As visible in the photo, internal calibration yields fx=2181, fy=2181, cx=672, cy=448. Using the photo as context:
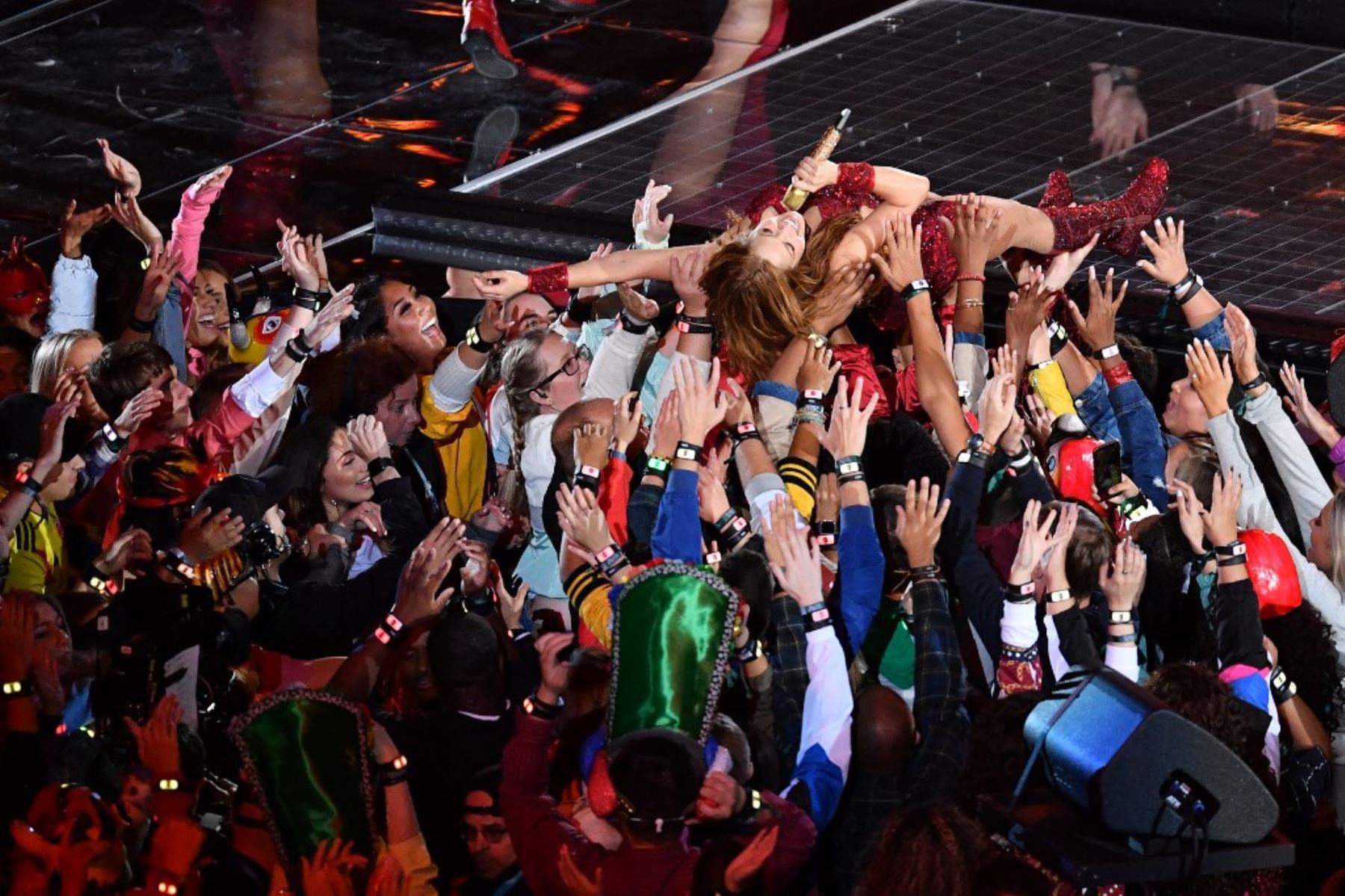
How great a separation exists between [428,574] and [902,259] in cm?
157

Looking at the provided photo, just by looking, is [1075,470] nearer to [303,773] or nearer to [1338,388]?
[1338,388]

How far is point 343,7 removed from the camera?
10078mm

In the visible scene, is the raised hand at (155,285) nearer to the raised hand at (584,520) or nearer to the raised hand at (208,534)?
the raised hand at (208,534)

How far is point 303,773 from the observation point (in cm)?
414

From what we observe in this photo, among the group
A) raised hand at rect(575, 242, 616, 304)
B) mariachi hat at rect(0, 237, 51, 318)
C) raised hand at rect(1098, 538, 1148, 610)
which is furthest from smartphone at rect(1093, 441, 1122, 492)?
mariachi hat at rect(0, 237, 51, 318)

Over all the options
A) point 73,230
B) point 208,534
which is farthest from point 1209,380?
point 73,230

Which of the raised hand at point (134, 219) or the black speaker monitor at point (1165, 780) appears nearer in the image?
the black speaker monitor at point (1165, 780)

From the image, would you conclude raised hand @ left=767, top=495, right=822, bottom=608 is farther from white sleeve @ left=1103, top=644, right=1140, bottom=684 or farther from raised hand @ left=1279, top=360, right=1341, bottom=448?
raised hand @ left=1279, top=360, right=1341, bottom=448

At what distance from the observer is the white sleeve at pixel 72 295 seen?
685 cm

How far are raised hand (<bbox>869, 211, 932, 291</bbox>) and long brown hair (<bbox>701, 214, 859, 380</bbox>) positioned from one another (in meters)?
0.25

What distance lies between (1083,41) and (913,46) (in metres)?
0.73

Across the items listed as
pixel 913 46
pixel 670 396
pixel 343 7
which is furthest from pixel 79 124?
pixel 670 396

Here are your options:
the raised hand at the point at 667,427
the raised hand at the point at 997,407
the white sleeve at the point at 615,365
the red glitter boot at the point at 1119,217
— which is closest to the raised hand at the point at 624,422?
the raised hand at the point at 667,427

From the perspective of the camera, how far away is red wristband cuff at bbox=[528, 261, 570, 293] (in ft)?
19.6
